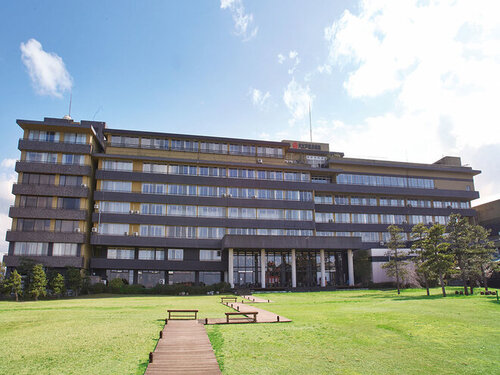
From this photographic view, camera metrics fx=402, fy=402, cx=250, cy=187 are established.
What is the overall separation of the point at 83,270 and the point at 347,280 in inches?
1731

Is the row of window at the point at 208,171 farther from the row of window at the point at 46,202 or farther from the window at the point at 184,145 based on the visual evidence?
the row of window at the point at 46,202

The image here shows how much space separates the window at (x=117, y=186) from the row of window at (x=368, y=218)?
3452 centimetres

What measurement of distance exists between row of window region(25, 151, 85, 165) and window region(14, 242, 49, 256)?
1294 cm

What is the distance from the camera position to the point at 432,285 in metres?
59.0

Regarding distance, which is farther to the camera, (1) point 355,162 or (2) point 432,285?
(1) point 355,162

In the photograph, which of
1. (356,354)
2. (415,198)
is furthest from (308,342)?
(415,198)

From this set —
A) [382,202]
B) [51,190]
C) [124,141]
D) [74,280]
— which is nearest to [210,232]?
[124,141]

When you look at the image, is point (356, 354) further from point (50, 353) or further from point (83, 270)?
point (83, 270)

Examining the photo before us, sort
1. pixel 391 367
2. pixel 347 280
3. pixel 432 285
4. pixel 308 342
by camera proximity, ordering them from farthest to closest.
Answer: pixel 347 280 < pixel 432 285 < pixel 308 342 < pixel 391 367

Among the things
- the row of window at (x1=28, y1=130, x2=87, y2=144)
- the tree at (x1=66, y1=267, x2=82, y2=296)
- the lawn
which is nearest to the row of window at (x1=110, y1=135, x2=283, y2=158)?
the row of window at (x1=28, y1=130, x2=87, y2=144)

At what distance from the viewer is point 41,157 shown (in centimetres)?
6362

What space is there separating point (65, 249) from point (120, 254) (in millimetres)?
8247

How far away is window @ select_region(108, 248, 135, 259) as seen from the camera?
2562 inches

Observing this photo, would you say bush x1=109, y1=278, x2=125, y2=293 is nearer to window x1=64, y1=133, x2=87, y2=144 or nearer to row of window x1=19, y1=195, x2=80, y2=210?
row of window x1=19, y1=195, x2=80, y2=210
